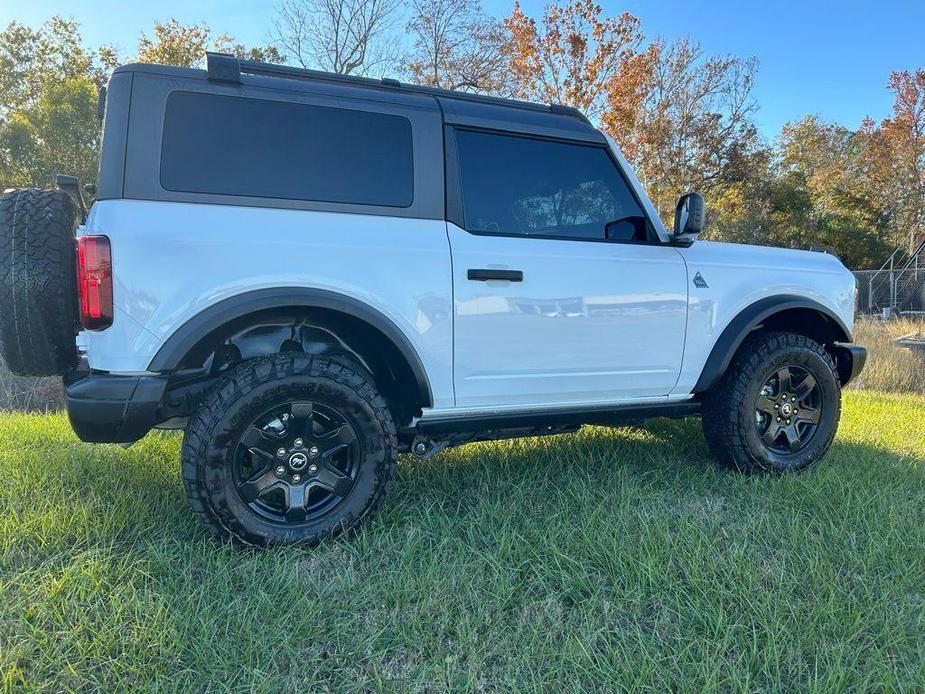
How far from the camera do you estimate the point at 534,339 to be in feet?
9.25

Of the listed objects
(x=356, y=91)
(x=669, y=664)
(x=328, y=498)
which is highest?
(x=356, y=91)

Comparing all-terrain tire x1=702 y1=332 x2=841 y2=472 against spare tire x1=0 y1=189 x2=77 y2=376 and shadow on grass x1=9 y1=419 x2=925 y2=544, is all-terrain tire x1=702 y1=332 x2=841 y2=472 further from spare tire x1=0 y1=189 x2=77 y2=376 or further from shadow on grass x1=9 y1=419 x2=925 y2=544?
spare tire x1=0 y1=189 x2=77 y2=376

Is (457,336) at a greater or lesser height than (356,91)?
lesser

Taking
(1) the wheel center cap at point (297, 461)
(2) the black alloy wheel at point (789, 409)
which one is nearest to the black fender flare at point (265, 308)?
(1) the wheel center cap at point (297, 461)

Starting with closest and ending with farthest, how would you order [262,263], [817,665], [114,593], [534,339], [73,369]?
1. [817,665]
2. [114,593]
3. [262,263]
4. [73,369]
5. [534,339]

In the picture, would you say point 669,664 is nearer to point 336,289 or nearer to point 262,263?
point 336,289

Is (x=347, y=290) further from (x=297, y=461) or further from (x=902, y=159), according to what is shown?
(x=902, y=159)

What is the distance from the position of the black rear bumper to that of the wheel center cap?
57 cm

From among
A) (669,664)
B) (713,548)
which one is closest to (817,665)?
(669,664)

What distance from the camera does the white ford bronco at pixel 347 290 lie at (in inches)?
89.2

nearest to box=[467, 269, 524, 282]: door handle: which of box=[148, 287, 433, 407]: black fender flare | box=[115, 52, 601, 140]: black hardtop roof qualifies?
box=[148, 287, 433, 407]: black fender flare

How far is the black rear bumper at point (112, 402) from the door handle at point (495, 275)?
1.37 m

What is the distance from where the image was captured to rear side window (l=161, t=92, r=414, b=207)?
2.34 m

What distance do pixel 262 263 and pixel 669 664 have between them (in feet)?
6.77
